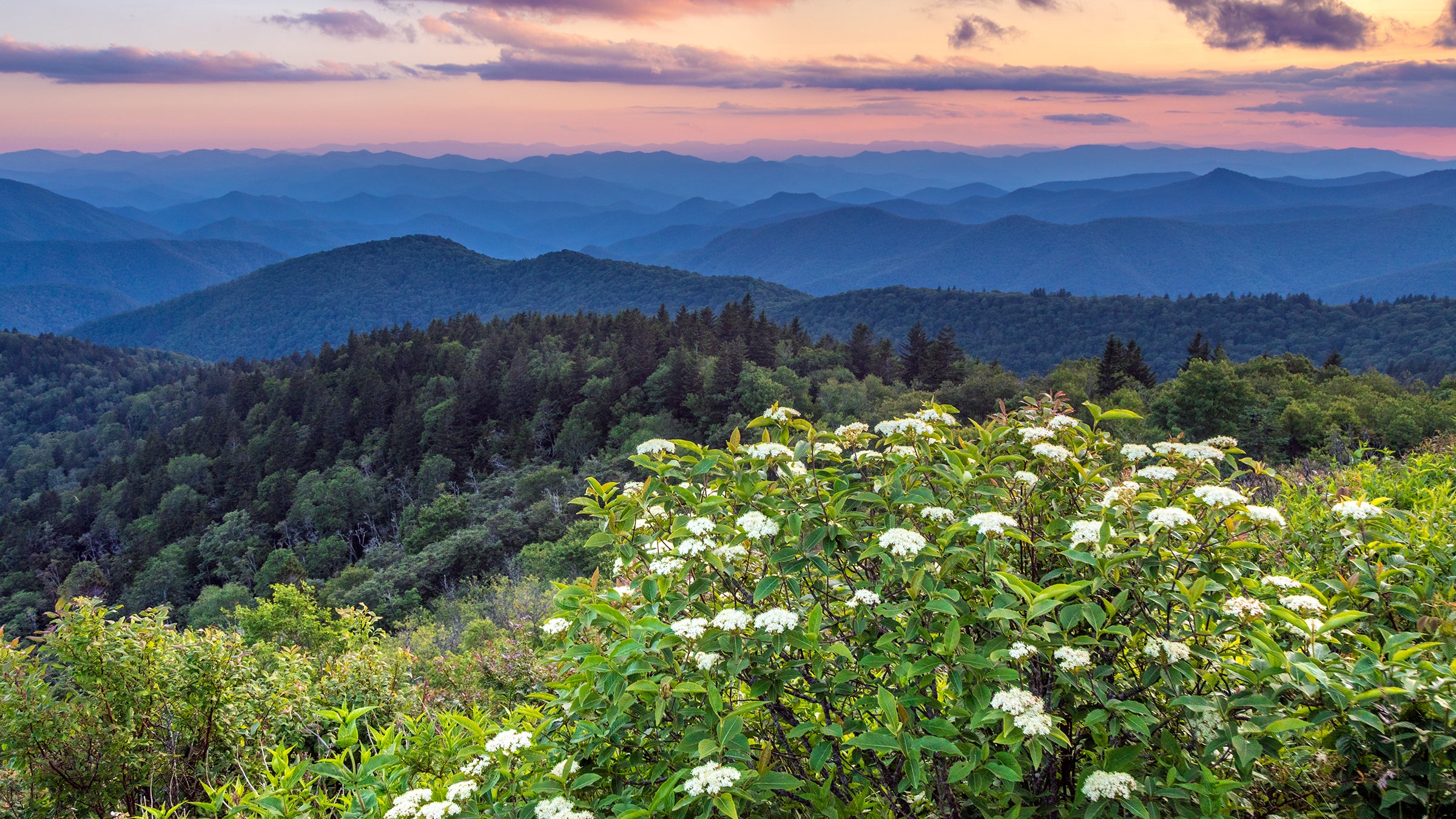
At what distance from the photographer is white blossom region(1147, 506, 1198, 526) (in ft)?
10.5

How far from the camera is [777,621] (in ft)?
11.1

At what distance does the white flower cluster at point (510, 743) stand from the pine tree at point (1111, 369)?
70022mm

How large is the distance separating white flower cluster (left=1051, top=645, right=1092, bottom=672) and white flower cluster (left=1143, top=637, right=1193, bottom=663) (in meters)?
0.26

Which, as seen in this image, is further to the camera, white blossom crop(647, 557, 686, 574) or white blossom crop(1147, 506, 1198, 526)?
white blossom crop(647, 557, 686, 574)

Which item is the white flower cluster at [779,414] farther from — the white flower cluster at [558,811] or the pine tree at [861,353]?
the pine tree at [861,353]

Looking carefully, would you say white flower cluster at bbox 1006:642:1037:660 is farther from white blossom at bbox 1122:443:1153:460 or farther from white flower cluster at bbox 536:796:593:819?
white flower cluster at bbox 536:796:593:819

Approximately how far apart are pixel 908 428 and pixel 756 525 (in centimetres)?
124

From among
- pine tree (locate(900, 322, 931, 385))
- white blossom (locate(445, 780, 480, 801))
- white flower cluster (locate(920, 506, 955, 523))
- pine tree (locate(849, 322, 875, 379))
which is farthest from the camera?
pine tree (locate(849, 322, 875, 379))

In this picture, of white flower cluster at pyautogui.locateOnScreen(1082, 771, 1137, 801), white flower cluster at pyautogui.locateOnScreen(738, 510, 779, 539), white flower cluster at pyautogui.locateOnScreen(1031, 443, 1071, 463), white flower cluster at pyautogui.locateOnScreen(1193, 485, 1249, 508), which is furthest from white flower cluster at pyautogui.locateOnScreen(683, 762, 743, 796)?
white flower cluster at pyautogui.locateOnScreen(1193, 485, 1249, 508)

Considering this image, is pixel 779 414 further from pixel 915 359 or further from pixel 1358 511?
pixel 915 359

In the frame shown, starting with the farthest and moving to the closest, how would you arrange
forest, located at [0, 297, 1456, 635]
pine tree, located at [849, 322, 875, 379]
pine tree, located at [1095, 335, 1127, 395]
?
1. pine tree, located at [849, 322, 875, 379]
2. pine tree, located at [1095, 335, 1127, 395]
3. forest, located at [0, 297, 1456, 635]

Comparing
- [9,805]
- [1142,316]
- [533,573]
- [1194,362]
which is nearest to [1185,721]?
[9,805]

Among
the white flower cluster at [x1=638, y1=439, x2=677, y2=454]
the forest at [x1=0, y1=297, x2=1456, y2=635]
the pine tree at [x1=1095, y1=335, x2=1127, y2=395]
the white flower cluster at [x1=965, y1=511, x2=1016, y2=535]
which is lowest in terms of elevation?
the forest at [x1=0, y1=297, x2=1456, y2=635]

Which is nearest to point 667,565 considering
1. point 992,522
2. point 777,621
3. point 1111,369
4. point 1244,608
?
point 777,621
